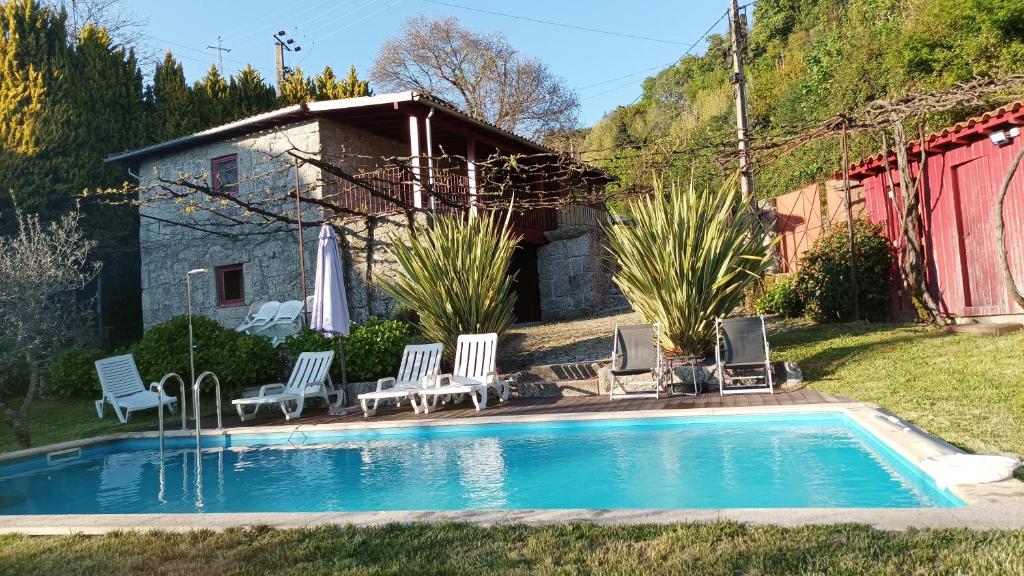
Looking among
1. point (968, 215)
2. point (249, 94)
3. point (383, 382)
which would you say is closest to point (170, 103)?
point (249, 94)

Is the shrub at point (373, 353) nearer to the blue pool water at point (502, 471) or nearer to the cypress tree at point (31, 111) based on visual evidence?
the blue pool water at point (502, 471)

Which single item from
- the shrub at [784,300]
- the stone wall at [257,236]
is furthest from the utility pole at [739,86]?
the stone wall at [257,236]

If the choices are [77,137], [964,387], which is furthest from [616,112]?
[964,387]

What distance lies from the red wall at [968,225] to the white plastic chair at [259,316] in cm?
1144

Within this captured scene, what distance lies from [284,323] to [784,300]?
371 inches

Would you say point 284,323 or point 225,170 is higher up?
point 225,170

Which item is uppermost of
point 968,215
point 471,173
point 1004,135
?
point 471,173

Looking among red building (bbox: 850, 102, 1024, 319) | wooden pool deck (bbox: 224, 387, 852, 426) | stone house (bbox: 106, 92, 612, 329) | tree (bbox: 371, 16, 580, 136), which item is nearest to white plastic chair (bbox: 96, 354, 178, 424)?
wooden pool deck (bbox: 224, 387, 852, 426)

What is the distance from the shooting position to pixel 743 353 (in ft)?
29.1

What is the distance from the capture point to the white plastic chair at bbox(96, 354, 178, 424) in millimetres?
10547

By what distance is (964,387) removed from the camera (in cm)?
696

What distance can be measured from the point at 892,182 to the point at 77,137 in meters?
18.4

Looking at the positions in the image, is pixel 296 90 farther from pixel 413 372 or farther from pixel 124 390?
pixel 413 372

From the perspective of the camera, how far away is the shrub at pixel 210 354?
1130cm
